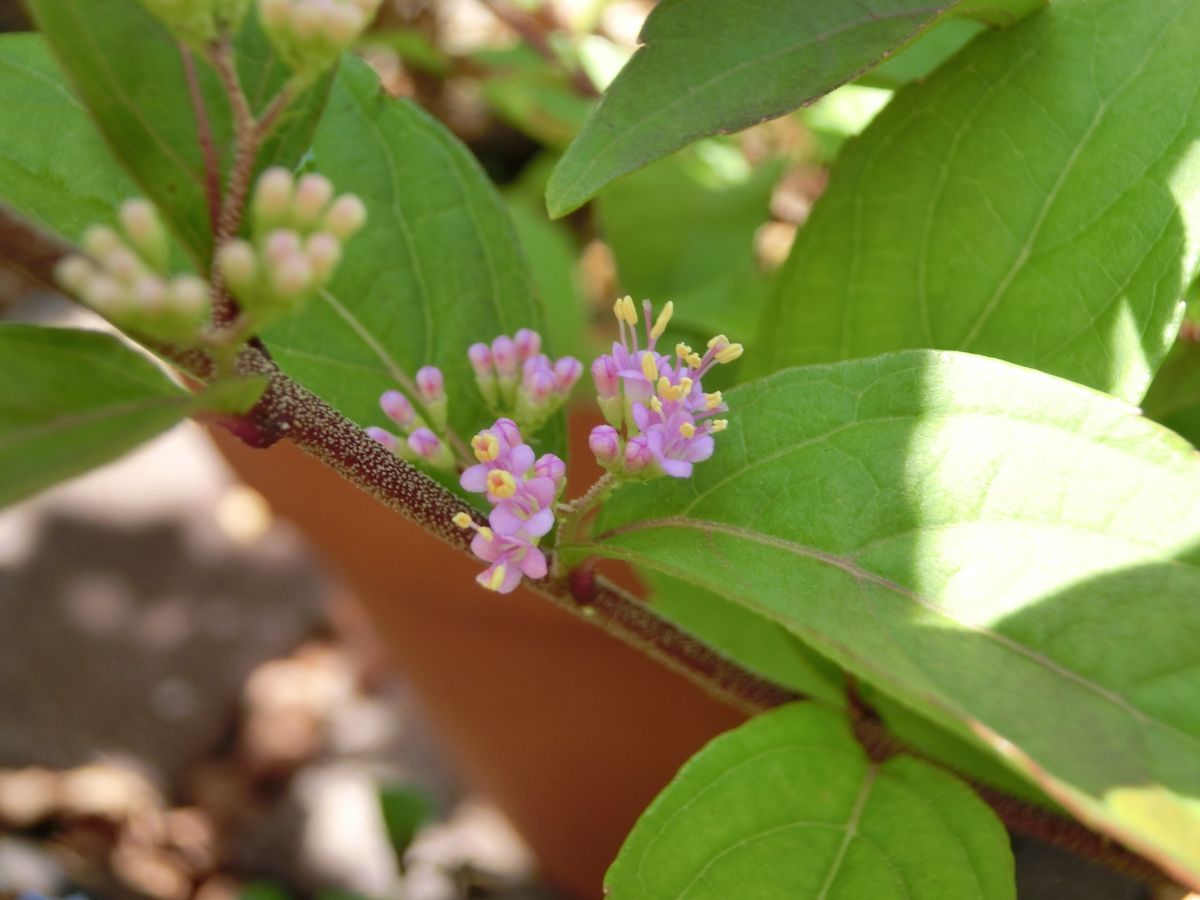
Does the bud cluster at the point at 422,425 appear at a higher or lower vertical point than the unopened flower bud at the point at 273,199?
higher

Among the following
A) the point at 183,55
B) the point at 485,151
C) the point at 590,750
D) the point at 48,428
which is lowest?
the point at 48,428

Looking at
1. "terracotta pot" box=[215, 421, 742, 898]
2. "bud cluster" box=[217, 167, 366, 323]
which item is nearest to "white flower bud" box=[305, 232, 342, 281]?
"bud cluster" box=[217, 167, 366, 323]

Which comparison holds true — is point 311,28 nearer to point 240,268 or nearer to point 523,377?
point 240,268

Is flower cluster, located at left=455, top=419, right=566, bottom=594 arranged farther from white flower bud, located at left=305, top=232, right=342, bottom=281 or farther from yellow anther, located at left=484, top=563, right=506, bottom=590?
white flower bud, located at left=305, top=232, right=342, bottom=281

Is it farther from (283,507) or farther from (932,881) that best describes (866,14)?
(283,507)

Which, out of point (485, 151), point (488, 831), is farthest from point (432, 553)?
point (485, 151)

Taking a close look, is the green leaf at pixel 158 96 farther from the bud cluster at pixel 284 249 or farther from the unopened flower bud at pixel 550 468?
the unopened flower bud at pixel 550 468

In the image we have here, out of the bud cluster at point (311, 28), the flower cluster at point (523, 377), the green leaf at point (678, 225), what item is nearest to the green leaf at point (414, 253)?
the flower cluster at point (523, 377)

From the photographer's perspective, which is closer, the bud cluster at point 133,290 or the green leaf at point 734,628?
the bud cluster at point 133,290
